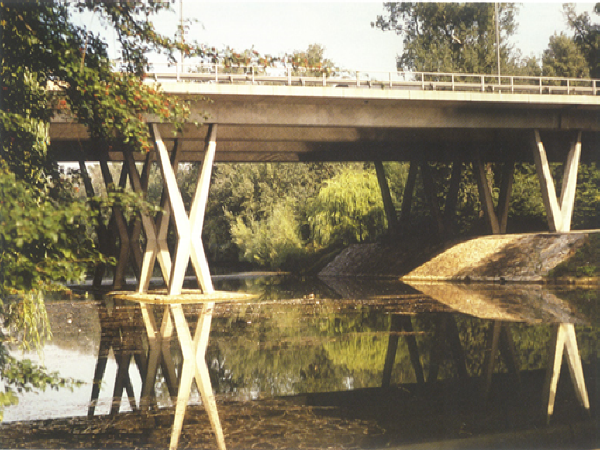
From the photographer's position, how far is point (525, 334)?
14055 millimetres

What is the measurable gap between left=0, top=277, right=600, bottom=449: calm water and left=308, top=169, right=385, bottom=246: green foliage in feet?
111

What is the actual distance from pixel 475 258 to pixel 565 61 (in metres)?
46.8

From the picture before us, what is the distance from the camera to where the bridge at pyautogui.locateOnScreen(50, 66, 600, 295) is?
29719 mm

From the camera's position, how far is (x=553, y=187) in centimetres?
3775

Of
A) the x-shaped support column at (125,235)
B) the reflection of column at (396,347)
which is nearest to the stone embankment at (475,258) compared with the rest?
the x-shaped support column at (125,235)

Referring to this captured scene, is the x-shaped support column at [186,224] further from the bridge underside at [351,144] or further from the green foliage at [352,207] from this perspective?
the green foliage at [352,207]

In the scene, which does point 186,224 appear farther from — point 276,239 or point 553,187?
point 276,239

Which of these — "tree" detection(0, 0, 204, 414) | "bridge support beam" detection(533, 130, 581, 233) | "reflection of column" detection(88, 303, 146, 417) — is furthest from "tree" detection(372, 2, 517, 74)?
"tree" detection(0, 0, 204, 414)

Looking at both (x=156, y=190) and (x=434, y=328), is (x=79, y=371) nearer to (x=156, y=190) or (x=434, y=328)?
(x=434, y=328)

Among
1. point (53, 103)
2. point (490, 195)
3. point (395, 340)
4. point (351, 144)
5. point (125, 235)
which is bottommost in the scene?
point (395, 340)

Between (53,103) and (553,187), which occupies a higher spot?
(53,103)

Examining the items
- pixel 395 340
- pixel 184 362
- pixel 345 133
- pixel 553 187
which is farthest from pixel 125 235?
pixel 184 362

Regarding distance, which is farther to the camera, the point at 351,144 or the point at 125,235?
the point at 351,144

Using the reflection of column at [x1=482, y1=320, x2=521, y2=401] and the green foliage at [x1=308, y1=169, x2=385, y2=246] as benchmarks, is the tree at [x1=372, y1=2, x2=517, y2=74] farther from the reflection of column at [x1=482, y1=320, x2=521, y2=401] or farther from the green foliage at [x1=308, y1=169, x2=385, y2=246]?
the reflection of column at [x1=482, y1=320, x2=521, y2=401]
